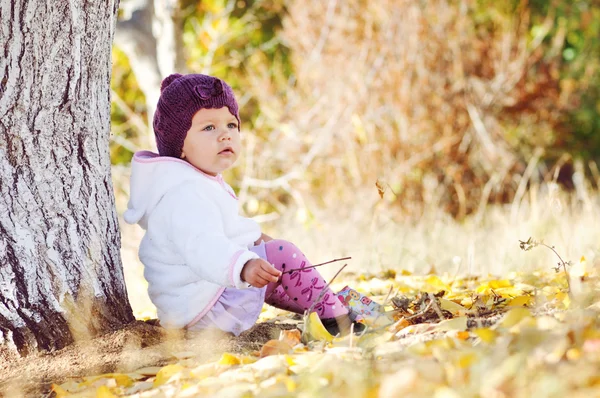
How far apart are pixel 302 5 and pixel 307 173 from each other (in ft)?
5.55

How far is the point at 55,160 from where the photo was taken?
242 cm

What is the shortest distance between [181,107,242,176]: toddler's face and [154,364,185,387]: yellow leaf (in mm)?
865

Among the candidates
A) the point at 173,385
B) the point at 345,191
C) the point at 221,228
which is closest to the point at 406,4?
the point at 345,191

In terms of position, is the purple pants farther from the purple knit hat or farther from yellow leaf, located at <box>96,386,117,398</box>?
yellow leaf, located at <box>96,386,117,398</box>

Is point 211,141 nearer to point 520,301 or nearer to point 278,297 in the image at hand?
point 278,297

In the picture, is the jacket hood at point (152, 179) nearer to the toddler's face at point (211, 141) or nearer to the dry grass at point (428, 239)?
the toddler's face at point (211, 141)

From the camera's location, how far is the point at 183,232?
2.43 m

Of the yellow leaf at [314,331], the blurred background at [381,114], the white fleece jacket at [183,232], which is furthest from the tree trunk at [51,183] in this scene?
the blurred background at [381,114]

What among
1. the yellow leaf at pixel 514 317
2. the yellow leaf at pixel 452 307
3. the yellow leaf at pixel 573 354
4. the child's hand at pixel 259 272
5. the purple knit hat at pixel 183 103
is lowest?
the yellow leaf at pixel 452 307

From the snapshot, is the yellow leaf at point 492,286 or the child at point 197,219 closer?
the child at point 197,219

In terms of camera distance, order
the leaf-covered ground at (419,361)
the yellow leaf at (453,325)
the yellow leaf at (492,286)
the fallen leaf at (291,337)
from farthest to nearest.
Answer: the yellow leaf at (492,286) < the fallen leaf at (291,337) < the yellow leaf at (453,325) < the leaf-covered ground at (419,361)

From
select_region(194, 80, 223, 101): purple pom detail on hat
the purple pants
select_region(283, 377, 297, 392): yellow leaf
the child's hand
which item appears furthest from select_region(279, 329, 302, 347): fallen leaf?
select_region(194, 80, 223, 101): purple pom detail on hat

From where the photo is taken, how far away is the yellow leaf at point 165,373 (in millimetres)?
1953

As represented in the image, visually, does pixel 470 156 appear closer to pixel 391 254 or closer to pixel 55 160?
pixel 391 254
